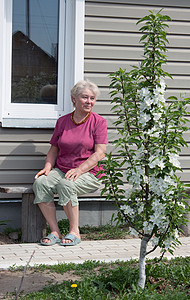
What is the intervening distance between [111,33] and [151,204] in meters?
3.10

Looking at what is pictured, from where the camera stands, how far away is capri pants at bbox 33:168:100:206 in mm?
5129

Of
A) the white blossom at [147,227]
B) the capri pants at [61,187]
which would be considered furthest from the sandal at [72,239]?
the white blossom at [147,227]

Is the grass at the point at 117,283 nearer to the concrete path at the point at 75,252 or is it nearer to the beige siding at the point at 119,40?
the concrete path at the point at 75,252

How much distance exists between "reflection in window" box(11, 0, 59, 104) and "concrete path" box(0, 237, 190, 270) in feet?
5.69

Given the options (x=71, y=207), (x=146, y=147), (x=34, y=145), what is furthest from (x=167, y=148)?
(x=34, y=145)

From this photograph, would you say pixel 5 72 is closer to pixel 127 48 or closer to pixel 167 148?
pixel 127 48

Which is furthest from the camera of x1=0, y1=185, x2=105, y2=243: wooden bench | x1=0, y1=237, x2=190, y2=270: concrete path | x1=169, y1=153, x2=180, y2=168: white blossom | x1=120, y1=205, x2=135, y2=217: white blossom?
x1=0, y1=185, x2=105, y2=243: wooden bench

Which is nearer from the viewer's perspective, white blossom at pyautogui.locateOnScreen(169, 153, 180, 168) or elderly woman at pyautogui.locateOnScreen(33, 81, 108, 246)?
white blossom at pyautogui.locateOnScreen(169, 153, 180, 168)

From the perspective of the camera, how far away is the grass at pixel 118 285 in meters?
3.39

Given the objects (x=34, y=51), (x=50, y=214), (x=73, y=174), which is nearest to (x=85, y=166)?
(x=73, y=174)

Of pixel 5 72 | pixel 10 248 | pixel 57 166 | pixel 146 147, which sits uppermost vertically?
pixel 5 72

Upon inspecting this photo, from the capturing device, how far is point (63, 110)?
5.98 meters

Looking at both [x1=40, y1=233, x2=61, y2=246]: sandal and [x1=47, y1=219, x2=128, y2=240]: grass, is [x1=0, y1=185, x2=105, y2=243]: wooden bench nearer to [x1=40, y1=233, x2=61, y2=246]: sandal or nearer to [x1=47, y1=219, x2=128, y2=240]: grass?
[x1=40, y1=233, x2=61, y2=246]: sandal

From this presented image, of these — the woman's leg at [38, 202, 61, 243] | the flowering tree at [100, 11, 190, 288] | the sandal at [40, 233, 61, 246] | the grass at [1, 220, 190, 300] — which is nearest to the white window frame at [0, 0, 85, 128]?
the woman's leg at [38, 202, 61, 243]
